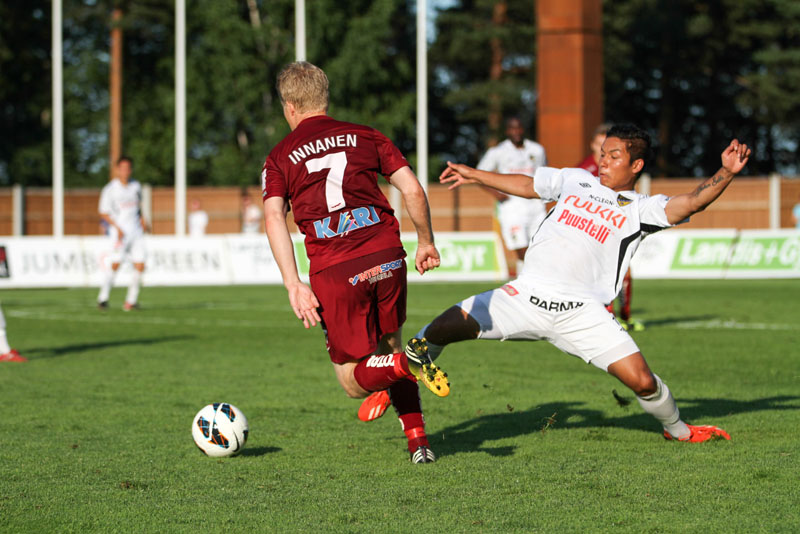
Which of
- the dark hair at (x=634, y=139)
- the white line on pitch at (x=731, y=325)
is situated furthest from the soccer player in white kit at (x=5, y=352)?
the white line on pitch at (x=731, y=325)

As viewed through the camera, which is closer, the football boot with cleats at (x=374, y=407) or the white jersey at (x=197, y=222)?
the football boot with cleats at (x=374, y=407)

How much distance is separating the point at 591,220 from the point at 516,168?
7.94 metres

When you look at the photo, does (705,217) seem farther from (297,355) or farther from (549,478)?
(549,478)

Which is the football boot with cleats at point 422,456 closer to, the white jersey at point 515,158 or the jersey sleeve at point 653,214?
the jersey sleeve at point 653,214

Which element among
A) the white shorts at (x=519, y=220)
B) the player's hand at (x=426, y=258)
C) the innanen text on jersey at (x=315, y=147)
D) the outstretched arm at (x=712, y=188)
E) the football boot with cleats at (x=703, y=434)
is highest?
the innanen text on jersey at (x=315, y=147)

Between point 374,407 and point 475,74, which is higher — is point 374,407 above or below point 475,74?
below

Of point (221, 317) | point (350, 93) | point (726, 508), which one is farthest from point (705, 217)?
point (726, 508)

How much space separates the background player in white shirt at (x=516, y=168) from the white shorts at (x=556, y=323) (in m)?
6.92

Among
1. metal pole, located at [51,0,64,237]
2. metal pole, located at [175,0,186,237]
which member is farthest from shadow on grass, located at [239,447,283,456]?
metal pole, located at [51,0,64,237]

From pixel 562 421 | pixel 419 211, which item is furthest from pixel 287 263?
pixel 562 421

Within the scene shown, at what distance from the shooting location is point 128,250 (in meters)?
17.4

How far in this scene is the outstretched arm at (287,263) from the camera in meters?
5.23

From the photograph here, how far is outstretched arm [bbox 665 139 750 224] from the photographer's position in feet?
18.6

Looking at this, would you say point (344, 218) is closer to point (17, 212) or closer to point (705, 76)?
point (17, 212)
